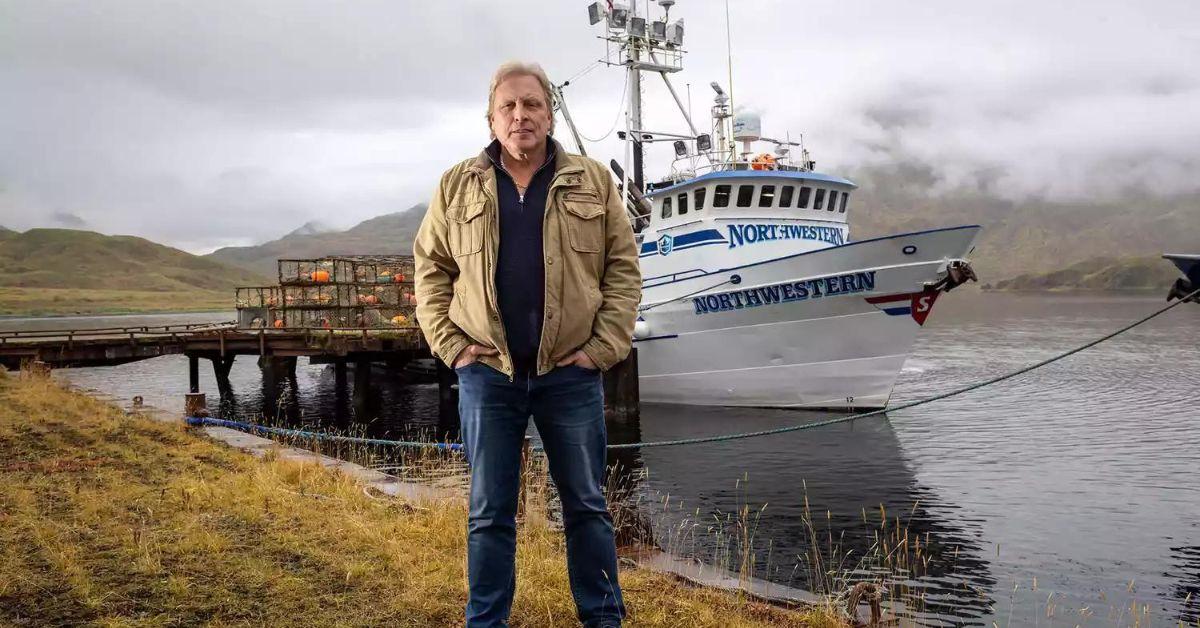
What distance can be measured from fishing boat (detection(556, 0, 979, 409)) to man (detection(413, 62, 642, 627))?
45.1 feet

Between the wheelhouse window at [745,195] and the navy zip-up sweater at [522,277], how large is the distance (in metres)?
16.8

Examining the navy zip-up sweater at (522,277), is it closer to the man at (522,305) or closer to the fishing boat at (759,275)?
the man at (522,305)

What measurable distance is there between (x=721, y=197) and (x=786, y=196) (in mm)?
1648

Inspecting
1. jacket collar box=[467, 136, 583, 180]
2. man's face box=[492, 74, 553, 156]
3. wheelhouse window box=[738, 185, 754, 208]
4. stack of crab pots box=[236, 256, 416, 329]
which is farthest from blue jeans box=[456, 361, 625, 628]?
stack of crab pots box=[236, 256, 416, 329]

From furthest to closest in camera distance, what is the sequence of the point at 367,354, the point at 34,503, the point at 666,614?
the point at 367,354 → the point at 34,503 → the point at 666,614

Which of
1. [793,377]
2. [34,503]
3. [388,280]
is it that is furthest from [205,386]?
[34,503]

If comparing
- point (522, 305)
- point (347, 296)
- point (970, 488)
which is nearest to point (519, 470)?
point (522, 305)

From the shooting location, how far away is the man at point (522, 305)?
2865mm

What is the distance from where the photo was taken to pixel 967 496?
11.3 meters

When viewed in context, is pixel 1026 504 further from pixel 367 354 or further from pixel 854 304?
pixel 367 354

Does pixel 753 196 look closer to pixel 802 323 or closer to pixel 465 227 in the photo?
pixel 802 323

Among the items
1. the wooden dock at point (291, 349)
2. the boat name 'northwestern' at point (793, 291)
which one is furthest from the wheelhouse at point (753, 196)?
the wooden dock at point (291, 349)

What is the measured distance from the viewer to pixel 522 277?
2.87m

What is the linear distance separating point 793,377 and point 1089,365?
1704cm
